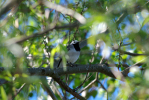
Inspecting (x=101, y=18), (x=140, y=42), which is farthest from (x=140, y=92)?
(x=101, y=18)

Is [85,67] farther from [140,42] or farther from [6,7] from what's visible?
[6,7]

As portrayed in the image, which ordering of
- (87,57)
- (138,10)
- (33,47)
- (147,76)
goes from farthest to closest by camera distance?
(87,57) → (33,47) → (138,10) → (147,76)

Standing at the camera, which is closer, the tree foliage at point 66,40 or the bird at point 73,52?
the tree foliage at point 66,40

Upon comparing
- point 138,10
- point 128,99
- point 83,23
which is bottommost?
point 128,99

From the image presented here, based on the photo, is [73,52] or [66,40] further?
[73,52]

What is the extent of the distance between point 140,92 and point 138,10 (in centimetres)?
153

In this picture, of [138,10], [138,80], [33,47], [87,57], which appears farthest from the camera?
[87,57]

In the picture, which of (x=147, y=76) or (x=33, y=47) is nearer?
(x=147, y=76)

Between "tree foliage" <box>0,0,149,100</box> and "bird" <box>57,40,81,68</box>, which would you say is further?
"bird" <box>57,40,81,68</box>

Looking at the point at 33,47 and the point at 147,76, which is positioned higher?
the point at 33,47

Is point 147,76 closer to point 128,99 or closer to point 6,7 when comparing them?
point 128,99

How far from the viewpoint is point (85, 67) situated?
2477 mm

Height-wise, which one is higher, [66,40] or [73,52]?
[66,40]

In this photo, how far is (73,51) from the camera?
3.70m
